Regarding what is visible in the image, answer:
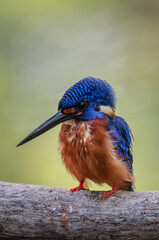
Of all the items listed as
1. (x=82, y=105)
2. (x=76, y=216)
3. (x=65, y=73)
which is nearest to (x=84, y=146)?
(x=82, y=105)

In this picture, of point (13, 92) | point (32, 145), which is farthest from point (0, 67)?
point (32, 145)

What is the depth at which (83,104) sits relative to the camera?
111 inches

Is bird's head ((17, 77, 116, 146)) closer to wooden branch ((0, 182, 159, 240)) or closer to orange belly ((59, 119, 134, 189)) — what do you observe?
orange belly ((59, 119, 134, 189))

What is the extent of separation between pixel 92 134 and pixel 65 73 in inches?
93.2

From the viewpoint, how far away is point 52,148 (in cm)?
472

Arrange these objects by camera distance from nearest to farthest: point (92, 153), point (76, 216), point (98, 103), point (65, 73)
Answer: point (76, 216) < point (92, 153) < point (98, 103) < point (65, 73)

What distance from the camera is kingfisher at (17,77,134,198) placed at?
276cm

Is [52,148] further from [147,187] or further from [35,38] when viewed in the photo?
[35,38]

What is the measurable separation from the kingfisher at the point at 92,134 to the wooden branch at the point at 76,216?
0.17m

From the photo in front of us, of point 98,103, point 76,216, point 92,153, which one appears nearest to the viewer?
point 76,216

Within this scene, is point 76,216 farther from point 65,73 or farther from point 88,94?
point 65,73

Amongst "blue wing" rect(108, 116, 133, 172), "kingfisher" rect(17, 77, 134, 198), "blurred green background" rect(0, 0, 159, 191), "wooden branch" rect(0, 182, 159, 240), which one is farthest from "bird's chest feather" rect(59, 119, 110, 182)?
"blurred green background" rect(0, 0, 159, 191)

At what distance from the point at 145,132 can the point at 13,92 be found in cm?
173

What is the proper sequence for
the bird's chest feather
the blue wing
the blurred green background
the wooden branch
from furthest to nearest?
the blurred green background, the blue wing, the bird's chest feather, the wooden branch
